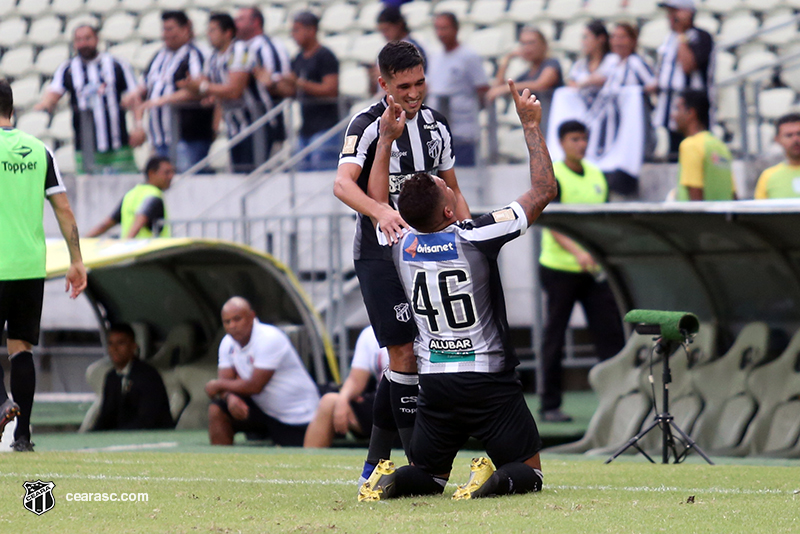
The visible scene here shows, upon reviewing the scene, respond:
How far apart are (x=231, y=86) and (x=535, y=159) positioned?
28.2 ft

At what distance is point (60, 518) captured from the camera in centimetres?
503

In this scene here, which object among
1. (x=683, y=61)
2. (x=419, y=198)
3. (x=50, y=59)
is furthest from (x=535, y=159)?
(x=50, y=59)

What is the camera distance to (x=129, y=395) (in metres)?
11.6

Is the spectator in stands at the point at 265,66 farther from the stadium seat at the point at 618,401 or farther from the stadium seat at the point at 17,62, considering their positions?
the stadium seat at the point at 17,62

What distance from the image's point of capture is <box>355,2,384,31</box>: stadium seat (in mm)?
18281

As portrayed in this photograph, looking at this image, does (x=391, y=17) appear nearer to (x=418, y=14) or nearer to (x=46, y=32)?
(x=418, y=14)

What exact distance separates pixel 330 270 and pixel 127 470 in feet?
16.6

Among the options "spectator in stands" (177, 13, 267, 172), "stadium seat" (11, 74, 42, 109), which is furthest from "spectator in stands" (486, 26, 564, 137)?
"stadium seat" (11, 74, 42, 109)

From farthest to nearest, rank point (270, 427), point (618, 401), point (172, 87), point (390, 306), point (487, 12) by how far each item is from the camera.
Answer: point (487, 12)
point (172, 87)
point (270, 427)
point (618, 401)
point (390, 306)

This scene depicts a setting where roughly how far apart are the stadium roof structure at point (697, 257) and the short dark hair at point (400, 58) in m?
3.43

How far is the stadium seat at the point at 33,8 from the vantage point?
67.8 ft

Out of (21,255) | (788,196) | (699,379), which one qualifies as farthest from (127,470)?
(788,196)

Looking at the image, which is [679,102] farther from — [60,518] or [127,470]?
[60,518]

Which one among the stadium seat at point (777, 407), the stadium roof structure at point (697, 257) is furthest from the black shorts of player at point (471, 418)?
the stadium seat at point (777, 407)
